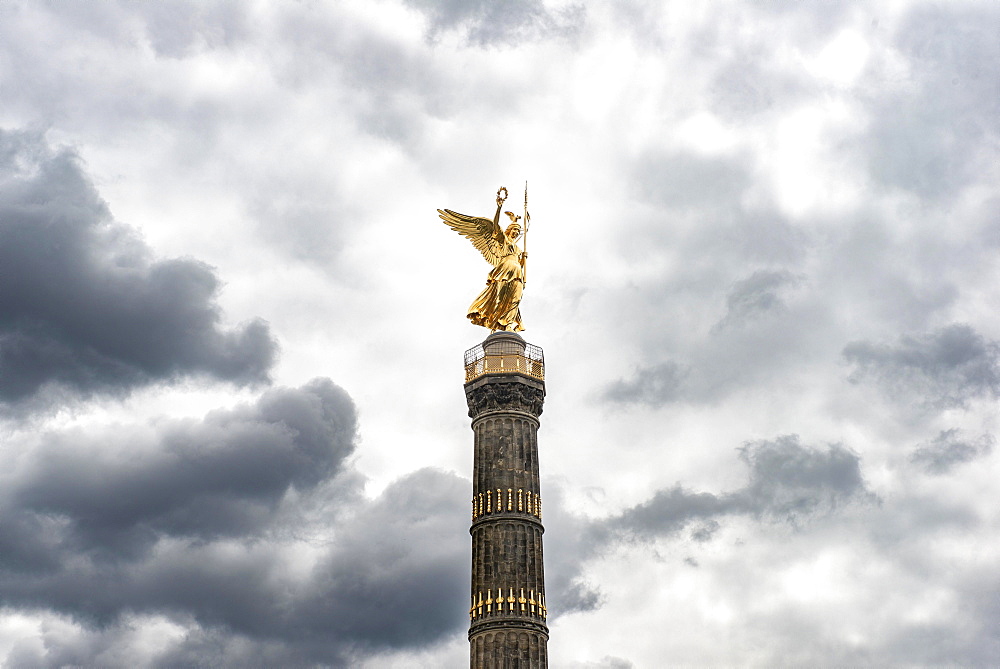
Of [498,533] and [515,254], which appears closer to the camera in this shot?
[498,533]

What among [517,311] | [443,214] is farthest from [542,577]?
[443,214]

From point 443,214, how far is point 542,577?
86.2 feet

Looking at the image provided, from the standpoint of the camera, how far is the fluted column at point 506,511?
71.1m

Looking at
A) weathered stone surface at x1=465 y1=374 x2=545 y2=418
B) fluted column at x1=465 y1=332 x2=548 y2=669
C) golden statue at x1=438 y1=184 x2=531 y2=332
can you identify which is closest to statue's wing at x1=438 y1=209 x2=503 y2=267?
golden statue at x1=438 y1=184 x2=531 y2=332

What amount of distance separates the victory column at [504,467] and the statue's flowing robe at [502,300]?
2.7 inches

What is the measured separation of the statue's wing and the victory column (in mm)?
69

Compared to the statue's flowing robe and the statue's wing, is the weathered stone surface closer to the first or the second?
the statue's flowing robe

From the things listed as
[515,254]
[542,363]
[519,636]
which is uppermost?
[515,254]

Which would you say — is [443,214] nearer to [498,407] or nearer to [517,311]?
[517,311]

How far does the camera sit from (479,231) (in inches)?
3292

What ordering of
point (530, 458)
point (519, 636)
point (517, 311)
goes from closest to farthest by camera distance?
1. point (519, 636)
2. point (530, 458)
3. point (517, 311)

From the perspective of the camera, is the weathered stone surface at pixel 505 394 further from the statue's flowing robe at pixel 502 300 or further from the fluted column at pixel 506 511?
the statue's flowing robe at pixel 502 300

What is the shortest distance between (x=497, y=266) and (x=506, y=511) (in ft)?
57.6

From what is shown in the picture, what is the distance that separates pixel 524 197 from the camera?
85062mm
